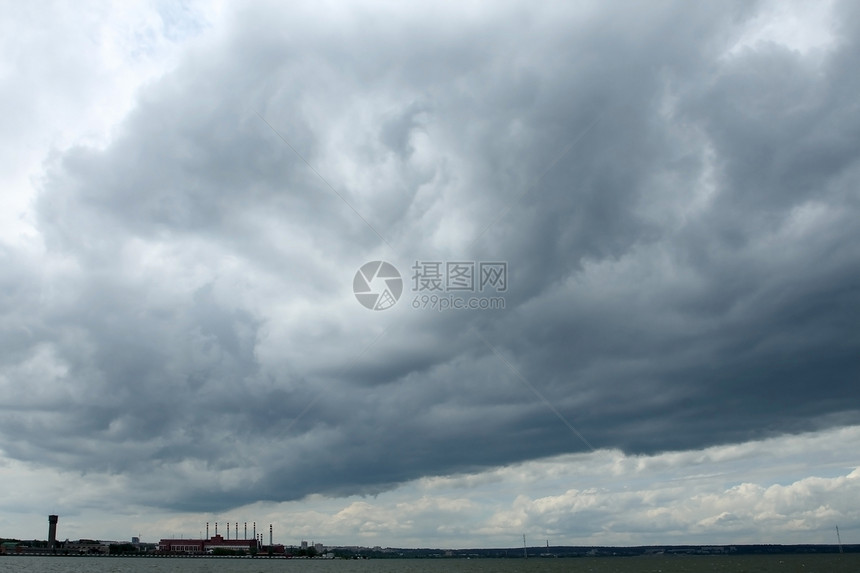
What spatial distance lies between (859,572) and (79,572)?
212822mm

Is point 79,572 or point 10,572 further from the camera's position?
point 10,572

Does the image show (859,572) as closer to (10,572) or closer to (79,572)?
(79,572)

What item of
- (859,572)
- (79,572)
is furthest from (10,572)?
(859,572)

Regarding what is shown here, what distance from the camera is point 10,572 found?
19788cm

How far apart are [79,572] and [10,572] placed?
94.6ft

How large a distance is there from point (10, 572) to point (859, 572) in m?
238

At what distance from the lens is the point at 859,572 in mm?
193625

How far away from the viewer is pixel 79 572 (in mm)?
185750
